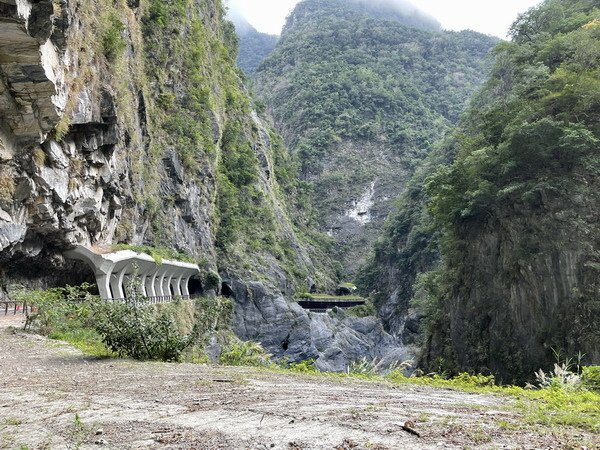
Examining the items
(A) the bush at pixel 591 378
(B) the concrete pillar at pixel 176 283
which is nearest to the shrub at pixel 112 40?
(B) the concrete pillar at pixel 176 283

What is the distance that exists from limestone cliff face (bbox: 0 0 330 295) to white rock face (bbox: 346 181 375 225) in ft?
109

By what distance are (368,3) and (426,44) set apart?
58.2 m

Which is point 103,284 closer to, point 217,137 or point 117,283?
point 117,283

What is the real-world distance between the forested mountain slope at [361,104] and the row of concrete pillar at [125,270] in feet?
136

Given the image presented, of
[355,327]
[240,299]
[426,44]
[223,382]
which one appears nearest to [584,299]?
[223,382]

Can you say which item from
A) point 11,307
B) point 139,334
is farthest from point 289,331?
point 139,334

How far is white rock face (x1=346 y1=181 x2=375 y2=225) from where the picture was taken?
82312mm

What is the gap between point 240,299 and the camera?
39.0m

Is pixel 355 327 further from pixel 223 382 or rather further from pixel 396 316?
pixel 223 382

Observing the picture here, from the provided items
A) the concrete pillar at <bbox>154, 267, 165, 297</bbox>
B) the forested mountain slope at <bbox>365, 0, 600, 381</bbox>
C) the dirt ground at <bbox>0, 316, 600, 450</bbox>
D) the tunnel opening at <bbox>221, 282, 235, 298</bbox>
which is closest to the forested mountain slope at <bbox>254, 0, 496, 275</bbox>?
the tunnel opening at <bbox>221, 282, 235, 298</bbox>

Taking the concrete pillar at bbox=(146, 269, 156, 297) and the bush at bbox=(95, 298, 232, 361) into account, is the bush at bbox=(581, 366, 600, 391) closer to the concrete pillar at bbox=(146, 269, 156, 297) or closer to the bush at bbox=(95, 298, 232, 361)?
the bush at bbox=(95, 298, 232, 361)

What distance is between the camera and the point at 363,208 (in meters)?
82.9

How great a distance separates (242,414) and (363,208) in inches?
3105

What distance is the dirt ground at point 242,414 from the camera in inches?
160
